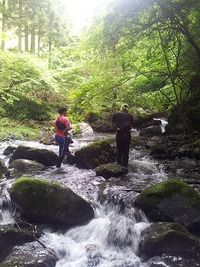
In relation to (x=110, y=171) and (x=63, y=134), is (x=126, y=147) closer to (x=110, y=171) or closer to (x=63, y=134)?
(x=110, y=171)

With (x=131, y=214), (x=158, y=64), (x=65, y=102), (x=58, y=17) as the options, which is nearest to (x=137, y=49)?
(x=158, y=64)

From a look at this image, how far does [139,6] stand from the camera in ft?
17.8

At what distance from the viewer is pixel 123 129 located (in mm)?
9586

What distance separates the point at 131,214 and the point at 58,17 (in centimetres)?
2382

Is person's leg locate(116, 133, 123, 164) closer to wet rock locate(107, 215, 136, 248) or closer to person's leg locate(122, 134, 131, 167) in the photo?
person's leg locate(122, 134, 131, 167)

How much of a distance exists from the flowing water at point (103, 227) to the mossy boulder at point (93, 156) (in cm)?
108

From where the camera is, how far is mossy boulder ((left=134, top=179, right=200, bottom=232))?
6285 millimetres

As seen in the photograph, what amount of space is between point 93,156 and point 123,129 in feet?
6.10

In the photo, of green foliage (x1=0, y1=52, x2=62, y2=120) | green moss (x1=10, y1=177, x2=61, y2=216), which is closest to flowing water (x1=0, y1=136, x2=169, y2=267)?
green moss (x1=10, y1=177, x2=61, y2=216)

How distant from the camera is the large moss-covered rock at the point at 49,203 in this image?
6.65 meters

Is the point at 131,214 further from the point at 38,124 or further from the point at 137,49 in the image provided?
the point at 38,124

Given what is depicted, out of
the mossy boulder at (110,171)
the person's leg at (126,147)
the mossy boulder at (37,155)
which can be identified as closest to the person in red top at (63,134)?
the mossy boulder at (37,155)

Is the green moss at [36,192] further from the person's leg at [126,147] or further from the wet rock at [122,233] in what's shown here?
the person's leg at [126,147]

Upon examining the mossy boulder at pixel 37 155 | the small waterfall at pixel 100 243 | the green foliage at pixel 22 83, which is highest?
the green foliage at pixel 22 83
